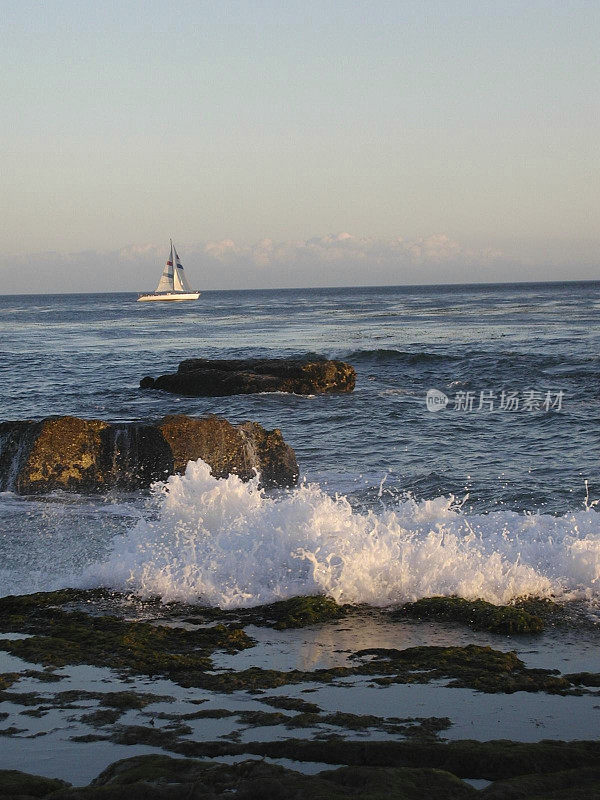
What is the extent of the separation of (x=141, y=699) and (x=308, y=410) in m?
14.7

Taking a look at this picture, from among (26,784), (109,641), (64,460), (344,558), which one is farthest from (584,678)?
(64,460)

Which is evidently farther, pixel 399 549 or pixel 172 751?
pixel 399 549

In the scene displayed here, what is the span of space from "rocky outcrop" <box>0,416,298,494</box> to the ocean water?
15.7 inches

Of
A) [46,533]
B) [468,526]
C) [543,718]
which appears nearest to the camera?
[543,718]

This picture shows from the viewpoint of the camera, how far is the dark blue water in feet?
43.3

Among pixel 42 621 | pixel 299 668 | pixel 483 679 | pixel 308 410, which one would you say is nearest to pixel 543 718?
pixel 483 679

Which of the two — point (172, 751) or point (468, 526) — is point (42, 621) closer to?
point (172, 751)

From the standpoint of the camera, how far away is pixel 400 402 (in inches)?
838

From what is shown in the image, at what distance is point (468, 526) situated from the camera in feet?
30.3

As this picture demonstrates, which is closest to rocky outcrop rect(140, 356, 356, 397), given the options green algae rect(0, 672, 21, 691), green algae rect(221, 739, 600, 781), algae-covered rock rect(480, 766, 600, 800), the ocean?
the ocean

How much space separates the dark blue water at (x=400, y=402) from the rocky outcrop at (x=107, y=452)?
172 cm

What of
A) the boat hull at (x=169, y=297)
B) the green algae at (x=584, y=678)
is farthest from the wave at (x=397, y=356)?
the boat hull at (x=169, y=297)

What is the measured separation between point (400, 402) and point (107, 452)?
10.2 metres

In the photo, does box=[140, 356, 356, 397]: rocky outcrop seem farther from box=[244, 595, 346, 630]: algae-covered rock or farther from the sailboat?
the sailboat
